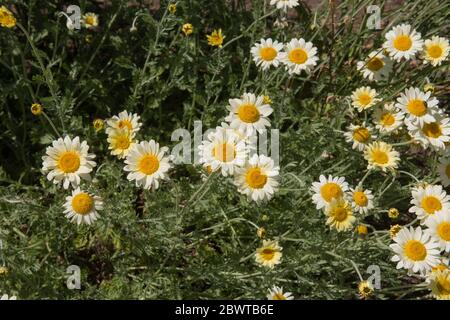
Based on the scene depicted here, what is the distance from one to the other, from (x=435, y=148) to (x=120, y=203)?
69.9 inches

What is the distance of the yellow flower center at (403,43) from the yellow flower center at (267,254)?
1.59 meters

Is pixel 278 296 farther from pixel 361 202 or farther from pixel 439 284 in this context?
pixel 439 284

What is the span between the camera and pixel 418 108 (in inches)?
117

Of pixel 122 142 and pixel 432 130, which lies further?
pixel 432 130

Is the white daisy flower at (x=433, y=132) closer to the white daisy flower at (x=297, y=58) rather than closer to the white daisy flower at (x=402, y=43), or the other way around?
the white daisy flower at (x=402, y=43)

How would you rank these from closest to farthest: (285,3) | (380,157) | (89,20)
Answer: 1. (380,157)
2. (285,3)
3. (89,20)

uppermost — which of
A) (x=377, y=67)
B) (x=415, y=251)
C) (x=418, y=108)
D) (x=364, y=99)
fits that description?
(x=377, y=67)

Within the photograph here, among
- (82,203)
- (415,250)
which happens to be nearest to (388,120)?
(415,250)

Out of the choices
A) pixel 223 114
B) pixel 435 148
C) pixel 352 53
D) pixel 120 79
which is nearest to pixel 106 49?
pixel 120 79

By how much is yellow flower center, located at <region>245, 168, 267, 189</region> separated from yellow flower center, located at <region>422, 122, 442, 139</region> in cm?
106

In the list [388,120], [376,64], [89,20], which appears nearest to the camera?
[388,120]

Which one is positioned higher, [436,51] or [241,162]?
[436,51]

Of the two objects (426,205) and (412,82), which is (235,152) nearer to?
(426,205)

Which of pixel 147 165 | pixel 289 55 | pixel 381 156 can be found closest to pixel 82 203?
pixel 147 165
